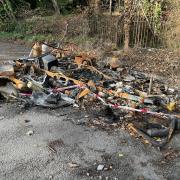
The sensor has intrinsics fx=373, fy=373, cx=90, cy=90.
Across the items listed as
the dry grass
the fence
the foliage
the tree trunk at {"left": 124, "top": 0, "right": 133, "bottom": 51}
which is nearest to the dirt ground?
the tree trunk at {"left": 124, "top": 0, "right": 133, "bottom": 51}

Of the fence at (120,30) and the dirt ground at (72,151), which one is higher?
the fence at (120,30)

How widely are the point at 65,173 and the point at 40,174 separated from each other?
50 centimetres

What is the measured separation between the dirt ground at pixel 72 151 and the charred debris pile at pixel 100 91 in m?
0.39

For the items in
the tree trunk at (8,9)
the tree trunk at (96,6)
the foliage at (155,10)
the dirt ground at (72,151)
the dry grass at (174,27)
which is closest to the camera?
the dirt ground at (72,151)

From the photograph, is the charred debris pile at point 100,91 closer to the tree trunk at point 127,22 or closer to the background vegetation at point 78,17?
the tree trunk at point 127,22

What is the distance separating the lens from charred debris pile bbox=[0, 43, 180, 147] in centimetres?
942

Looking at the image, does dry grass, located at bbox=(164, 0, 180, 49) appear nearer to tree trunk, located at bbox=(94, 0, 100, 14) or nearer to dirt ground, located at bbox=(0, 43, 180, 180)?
tree trunk, located at bbox=(94, 0, 100, 14)

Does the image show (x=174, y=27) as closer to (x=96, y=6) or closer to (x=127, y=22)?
(x=127, y=22)

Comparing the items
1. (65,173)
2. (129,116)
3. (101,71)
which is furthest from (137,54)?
(65,173)

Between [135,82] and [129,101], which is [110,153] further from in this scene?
[135,82]

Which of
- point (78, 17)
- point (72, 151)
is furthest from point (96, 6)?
point (72, 151)

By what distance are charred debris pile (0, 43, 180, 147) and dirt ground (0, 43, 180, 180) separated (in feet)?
1.27

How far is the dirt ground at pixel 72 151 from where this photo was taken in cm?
750

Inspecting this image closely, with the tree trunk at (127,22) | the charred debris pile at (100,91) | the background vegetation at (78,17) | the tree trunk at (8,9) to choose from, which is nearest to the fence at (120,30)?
the background vegetation at (78,17)
